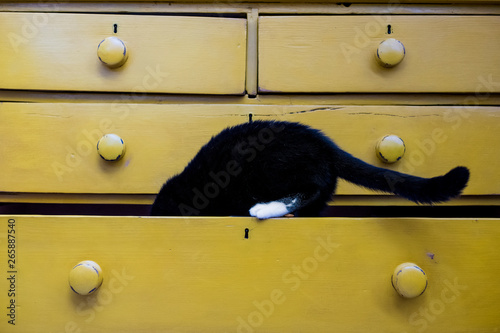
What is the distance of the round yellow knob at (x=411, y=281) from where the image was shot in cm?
50

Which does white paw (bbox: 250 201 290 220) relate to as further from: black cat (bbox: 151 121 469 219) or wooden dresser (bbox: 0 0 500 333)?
wooden dresser (bbox: 0 0 500 333)

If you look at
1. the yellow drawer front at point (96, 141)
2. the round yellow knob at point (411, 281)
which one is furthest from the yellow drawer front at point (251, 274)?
the yellow drawer front at point (96, 141)

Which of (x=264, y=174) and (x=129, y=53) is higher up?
(x=129, y=53)

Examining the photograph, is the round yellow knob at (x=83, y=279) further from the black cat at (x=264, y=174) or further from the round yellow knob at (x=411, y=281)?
the round yellow knob at (x=411, y=281)

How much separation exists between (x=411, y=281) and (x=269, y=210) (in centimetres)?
23

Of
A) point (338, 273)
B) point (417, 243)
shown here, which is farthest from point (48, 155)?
point (417, 243)

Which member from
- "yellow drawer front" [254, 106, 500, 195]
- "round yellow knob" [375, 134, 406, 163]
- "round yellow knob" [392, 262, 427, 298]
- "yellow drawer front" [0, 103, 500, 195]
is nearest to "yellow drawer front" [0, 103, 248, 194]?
"yellow drawer front" [0, 103, 500, 195]

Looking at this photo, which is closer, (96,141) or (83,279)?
(83,279)

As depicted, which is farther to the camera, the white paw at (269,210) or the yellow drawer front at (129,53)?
the yellow drawer front at (129,53)

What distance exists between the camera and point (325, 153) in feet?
2.04

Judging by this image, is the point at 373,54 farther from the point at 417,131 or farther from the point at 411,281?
the point at 411,281

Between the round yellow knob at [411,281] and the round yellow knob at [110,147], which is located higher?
the round yellow knob at [110,147]

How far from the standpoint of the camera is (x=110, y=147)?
0.62 meters

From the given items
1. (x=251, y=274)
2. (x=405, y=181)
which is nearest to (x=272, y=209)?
(x=251, y=274)
